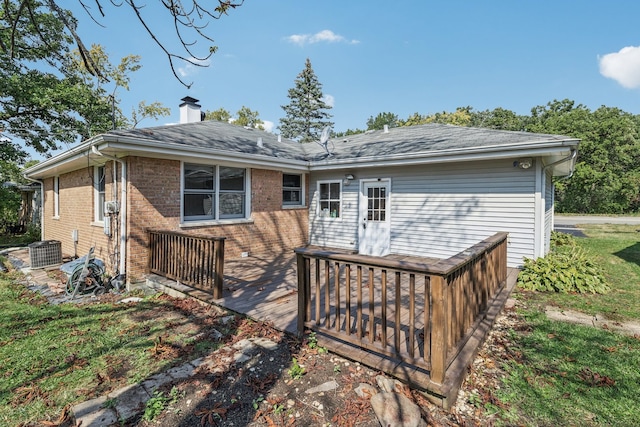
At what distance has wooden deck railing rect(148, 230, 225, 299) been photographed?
15.1 feet

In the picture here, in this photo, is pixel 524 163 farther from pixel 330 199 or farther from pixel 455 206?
pixel 330 199

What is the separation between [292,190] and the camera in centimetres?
934

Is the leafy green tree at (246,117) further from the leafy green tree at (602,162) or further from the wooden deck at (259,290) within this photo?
the wooden deck at (259,290)

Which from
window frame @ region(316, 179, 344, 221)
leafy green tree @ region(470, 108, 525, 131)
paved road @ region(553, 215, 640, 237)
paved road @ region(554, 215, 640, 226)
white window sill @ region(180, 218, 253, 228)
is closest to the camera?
white window sill @ region(180, 218, 253, 228)

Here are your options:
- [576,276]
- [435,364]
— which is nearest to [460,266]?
[435,364]

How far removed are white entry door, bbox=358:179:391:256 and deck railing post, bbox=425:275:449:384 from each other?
5794mm

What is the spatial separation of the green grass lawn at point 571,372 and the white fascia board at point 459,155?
262 cm

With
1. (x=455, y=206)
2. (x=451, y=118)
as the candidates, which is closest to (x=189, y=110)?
(x=455, y=206)

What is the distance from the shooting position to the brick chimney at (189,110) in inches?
407

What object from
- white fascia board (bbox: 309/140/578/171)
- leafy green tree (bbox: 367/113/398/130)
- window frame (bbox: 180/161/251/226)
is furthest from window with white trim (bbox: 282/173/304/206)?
leafy green tree (bbox: 367/113/398/130)

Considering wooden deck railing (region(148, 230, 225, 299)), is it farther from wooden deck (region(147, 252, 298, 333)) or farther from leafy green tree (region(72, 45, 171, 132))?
leafy green tree (region(72, 45, 171, 132))

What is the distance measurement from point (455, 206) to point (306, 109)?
32771 mm

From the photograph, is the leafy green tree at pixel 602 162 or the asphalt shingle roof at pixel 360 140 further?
the leafy green tree at pixel 602 162

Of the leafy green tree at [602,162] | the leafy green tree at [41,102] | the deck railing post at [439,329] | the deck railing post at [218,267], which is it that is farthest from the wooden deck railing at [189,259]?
the leafy green tree at [602,162]
